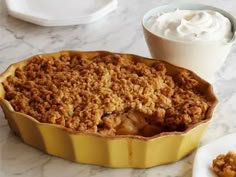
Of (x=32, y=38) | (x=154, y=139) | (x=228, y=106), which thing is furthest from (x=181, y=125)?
(x=32, y=38)

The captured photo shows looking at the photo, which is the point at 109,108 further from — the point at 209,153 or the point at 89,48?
the point at 89,48

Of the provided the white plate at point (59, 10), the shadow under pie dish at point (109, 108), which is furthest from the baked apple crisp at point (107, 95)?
the white plate at point (59, 10)

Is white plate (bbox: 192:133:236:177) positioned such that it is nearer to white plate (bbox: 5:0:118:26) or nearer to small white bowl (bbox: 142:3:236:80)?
small white bowl (bbox: 142:3:236:80)

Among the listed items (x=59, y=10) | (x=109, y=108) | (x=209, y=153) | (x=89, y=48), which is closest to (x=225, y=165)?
(x=209, y=153)

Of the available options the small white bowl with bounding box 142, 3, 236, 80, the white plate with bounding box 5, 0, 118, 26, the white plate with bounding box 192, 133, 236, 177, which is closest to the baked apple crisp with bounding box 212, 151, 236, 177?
the white plate with bounding box 192, 133, 236, 177

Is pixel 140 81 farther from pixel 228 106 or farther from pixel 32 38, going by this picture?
pixel 32 38
